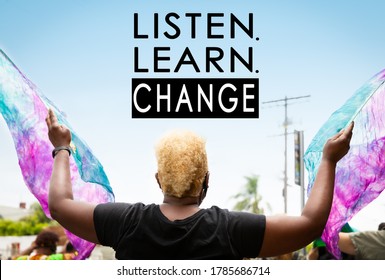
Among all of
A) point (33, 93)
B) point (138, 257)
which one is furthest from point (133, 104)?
point (138, 257)

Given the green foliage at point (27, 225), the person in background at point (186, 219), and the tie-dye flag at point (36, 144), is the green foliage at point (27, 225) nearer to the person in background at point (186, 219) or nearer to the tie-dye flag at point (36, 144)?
the tie-dye flag at point (36, 144)

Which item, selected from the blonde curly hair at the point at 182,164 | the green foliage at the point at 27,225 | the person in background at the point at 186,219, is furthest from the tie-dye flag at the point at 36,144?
the green foliage at the point at 27,225

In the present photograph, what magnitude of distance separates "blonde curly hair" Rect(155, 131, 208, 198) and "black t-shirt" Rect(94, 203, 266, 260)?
87mm

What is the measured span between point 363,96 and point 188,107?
36.2 inches

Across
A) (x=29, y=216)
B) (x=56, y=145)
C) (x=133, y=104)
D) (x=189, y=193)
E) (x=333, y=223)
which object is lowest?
(x=29, y=216)

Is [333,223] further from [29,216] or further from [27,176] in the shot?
[29,216]

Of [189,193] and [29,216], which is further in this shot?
[29,216]

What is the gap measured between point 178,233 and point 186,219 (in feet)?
0.19

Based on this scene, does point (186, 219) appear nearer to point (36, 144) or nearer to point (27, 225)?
→ point (36, 144)

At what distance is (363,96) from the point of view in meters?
3.29

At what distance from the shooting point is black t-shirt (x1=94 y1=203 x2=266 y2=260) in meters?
2.09

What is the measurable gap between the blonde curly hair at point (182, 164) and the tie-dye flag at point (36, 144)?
1.11 metres

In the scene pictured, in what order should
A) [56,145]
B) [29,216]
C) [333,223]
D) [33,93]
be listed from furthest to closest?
[29,216]
[33,93]
[333,223]
[56,145]

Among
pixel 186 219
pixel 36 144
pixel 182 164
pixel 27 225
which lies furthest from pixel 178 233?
pixel 27 225
